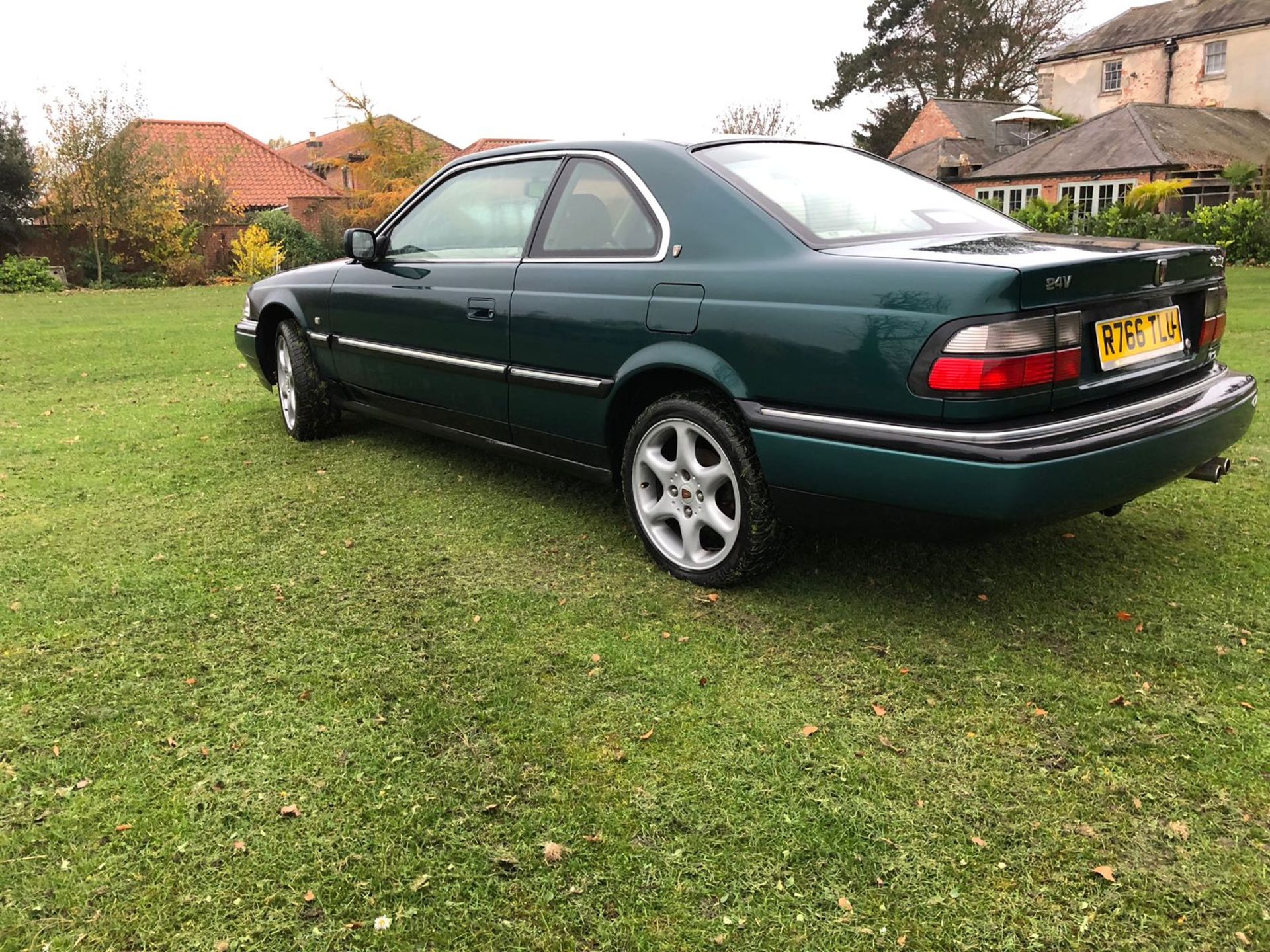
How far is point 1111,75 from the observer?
1439 inches

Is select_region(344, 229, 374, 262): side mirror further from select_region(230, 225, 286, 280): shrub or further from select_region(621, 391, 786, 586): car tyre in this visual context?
select_region(230, 225, 286, 280): shrub

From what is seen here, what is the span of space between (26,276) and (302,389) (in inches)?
877

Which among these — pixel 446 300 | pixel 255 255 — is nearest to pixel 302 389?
pixel 446 300

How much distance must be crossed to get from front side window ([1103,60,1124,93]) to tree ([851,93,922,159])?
9.98 metres

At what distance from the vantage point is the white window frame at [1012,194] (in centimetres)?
2962

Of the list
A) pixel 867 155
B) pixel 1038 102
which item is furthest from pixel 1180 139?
pixel 867 155

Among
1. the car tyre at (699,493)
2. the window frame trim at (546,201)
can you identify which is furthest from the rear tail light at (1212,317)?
the window frame trim at (546,201)

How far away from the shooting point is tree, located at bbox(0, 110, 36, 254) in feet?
83.0

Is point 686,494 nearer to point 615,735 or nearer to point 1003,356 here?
point 615,735

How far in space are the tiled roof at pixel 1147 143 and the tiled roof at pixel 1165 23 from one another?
12.8 feet

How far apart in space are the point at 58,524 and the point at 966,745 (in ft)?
12.9

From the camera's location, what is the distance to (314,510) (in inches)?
175

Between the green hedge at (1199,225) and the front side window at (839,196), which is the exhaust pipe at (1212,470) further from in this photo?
the green hedge at (1199,225)

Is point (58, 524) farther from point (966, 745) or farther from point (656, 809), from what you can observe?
point (966, 745)
